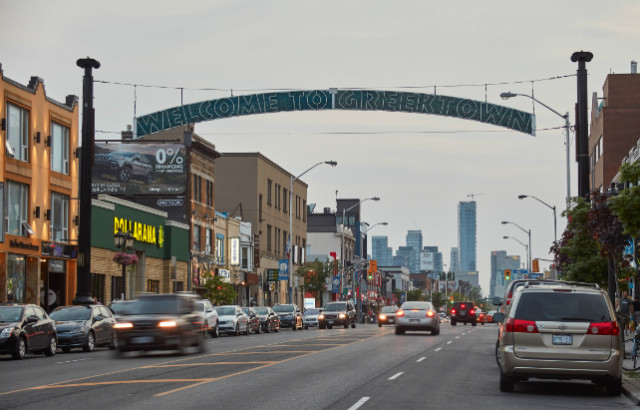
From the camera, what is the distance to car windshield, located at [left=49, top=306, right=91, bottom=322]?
1314 inches

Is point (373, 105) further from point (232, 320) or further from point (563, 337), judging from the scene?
point (563, 337)

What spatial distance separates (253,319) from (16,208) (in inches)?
555

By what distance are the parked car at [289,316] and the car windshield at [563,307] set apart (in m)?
45.3

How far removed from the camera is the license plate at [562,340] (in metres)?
16.7

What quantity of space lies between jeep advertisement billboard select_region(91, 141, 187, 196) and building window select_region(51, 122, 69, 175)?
628 inches

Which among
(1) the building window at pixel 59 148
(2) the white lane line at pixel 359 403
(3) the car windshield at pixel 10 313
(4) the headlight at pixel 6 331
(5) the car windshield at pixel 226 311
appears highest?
(1) the building window at pixel 59 148

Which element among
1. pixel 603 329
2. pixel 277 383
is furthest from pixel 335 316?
pixel 603 329

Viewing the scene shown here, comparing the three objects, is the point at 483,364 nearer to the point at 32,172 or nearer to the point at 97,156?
the point at 32,172

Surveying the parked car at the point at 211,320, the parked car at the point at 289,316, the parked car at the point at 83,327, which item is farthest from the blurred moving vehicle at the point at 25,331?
the parked car at the point at 289,316

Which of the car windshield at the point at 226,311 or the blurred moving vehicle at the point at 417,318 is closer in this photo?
the blurred moving vehicle at the point at 417,318

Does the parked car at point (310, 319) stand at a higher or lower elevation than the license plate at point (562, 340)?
lower

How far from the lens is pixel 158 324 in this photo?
27.3 m

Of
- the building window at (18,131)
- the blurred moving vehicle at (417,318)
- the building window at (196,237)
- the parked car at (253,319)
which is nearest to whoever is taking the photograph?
the building window at (18,131)

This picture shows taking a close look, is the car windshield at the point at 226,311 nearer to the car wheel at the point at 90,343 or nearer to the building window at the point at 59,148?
the building window at the point at 59,148
